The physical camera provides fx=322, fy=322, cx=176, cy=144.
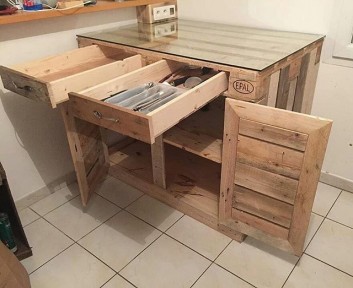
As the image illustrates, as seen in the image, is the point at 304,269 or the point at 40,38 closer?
the point at 304,269

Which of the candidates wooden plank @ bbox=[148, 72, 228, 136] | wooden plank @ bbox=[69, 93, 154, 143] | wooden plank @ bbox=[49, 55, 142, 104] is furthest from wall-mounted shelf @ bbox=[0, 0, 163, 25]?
wooden plank @ bbox=[148, 72, 228, 136]

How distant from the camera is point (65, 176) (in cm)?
196

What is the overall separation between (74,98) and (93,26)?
84 cm

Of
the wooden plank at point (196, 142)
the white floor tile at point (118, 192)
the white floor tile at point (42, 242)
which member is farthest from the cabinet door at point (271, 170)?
the white floor tile at point (42, 242)

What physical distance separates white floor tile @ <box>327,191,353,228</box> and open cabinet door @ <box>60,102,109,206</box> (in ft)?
4.20

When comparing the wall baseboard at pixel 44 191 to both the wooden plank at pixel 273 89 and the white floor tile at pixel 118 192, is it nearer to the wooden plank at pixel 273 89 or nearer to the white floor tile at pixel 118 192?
the white floor tile at pixel 118 192

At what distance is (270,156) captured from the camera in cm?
123

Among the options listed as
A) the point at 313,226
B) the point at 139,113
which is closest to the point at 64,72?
the point at 139,113

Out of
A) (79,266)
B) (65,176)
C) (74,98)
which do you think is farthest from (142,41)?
(79,266)

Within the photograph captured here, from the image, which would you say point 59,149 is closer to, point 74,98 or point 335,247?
point 74,98

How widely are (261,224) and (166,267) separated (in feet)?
1.51

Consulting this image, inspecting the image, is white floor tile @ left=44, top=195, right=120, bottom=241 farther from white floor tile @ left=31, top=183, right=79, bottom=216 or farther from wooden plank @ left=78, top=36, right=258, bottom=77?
wooden plank @ left=78, top=36, right=258, bottom=77

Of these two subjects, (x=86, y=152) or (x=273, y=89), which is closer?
(x=273, y=89)

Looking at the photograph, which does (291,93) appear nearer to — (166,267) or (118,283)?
(166,267)
